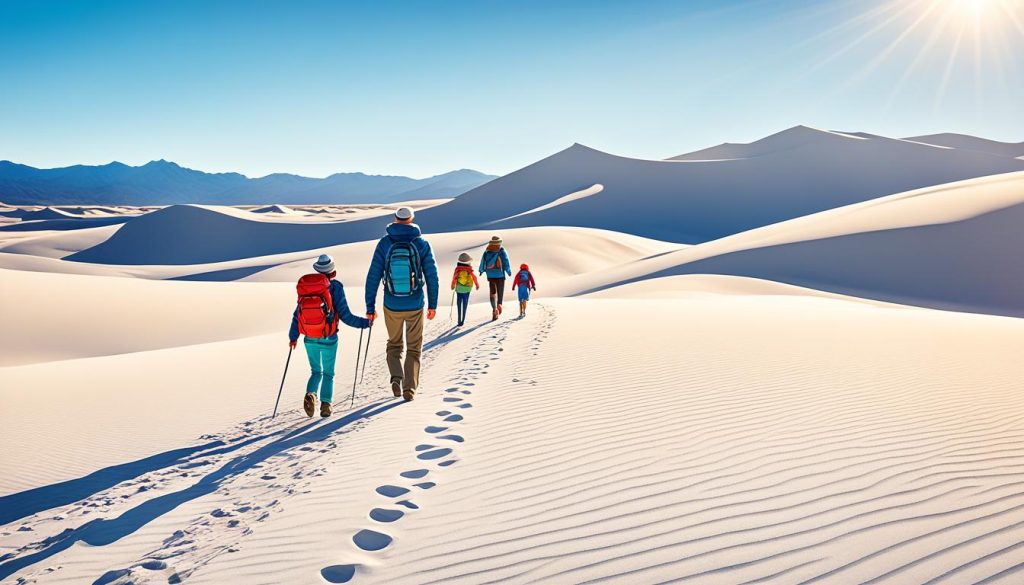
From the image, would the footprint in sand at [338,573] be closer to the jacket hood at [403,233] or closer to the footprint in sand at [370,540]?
the footprint in sand at [370,540]

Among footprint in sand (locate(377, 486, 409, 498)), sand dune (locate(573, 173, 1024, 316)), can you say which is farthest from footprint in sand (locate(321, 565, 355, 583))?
sand dune (locate(573, 173, 1024, 316))

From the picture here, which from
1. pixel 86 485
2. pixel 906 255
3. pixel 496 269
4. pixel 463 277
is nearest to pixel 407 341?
pixel 86 485

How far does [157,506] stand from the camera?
3994 millimetres

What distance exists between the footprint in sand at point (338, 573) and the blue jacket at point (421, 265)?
3.23 meters

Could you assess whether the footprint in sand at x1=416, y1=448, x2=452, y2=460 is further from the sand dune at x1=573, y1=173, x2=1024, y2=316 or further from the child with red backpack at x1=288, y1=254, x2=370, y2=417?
the sand dune at x1=573, y1=173, x2=1024, y2=316

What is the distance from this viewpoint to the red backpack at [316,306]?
5.55 m

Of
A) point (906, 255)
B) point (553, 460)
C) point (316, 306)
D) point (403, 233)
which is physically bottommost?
point (553, 460)

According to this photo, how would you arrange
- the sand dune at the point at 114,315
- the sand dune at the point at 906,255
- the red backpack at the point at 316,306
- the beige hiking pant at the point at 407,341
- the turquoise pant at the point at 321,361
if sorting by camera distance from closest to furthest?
1. the red backpack at the point at 316,306
2. the turquoise pant at the point at 321,361
3. the beige hiking pant at the point at 407,341
4. the sand dune at the point at 114,315
5. the sand dune at the point at 906,255

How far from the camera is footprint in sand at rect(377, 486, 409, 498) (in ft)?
12.4

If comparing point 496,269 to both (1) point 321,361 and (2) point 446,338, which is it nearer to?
(2) point 446,338

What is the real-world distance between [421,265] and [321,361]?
1.50 metres

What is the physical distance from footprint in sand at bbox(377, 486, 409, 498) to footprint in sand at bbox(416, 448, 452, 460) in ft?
1.86

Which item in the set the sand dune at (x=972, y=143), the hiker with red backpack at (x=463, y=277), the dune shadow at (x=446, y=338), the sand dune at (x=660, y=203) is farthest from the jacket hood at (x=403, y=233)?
the sand dune at (x=972, y=143)

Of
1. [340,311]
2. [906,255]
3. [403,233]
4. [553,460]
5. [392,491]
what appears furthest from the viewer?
[906,255]
